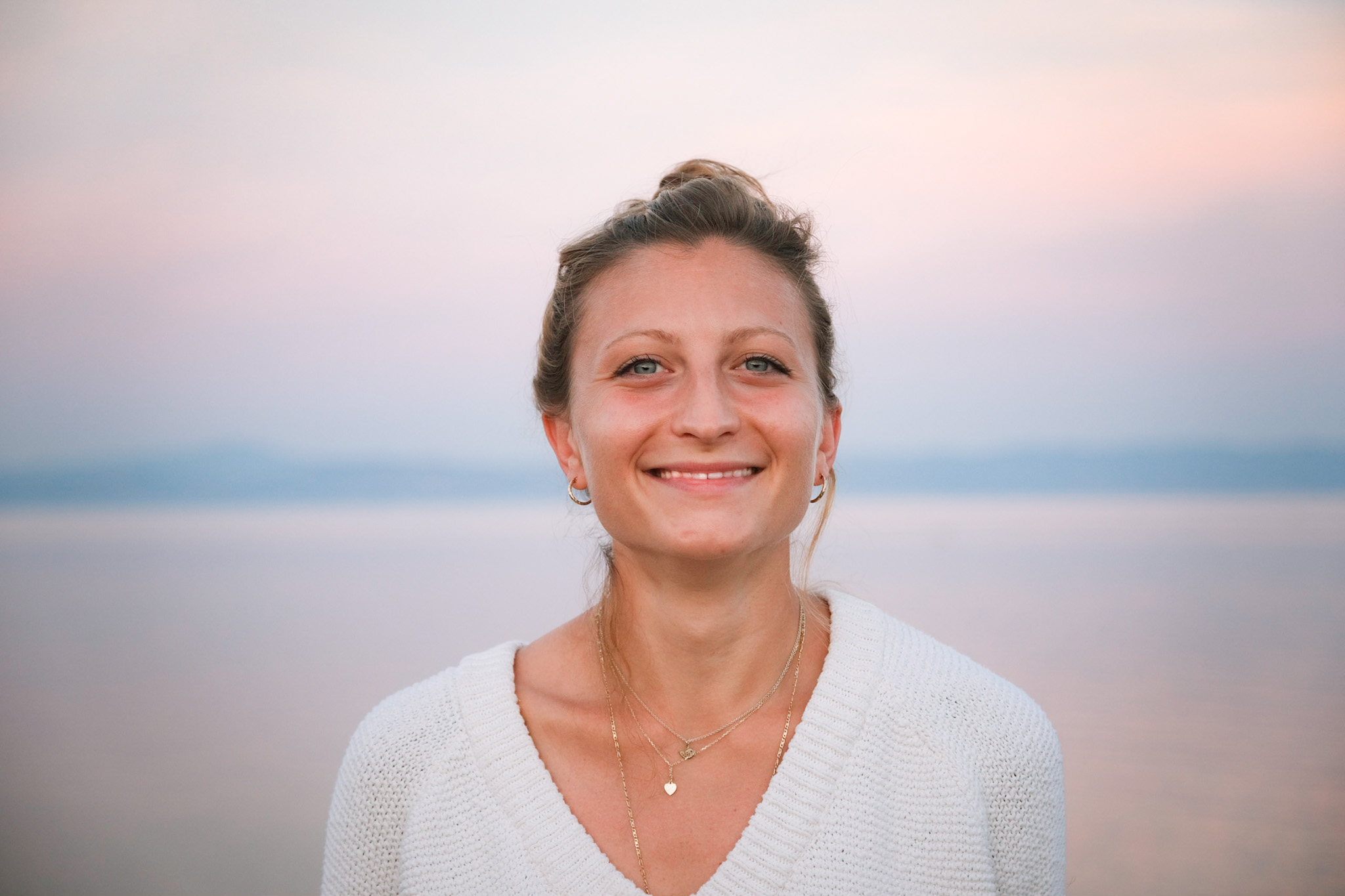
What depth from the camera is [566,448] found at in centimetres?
217

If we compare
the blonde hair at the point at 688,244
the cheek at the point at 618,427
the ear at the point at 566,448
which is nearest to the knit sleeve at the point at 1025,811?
the blonde hair at the point at 688,244

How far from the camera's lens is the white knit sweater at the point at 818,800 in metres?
1.74

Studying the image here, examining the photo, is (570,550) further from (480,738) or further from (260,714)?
(480,738)

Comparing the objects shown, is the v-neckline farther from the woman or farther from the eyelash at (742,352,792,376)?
the eyelash at (742,352,792,376)

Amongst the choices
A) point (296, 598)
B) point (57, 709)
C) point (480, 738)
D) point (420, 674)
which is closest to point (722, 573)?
point (480, 738)

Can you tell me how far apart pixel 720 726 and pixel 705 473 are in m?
0.58

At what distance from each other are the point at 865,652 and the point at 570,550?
748 centimetres

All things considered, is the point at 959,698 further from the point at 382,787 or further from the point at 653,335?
the point at 382,787

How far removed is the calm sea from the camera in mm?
4043

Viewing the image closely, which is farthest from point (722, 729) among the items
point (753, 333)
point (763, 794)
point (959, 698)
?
point (753, 333)

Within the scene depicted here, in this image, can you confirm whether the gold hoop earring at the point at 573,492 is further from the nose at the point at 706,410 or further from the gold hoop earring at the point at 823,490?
the gold hoop earring at the point at 823,490

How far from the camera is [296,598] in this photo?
7754 mm

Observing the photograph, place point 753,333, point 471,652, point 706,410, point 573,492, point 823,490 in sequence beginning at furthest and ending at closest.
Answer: point 471,652
point 823,490
point 573,492
point 753,333
point 706,410

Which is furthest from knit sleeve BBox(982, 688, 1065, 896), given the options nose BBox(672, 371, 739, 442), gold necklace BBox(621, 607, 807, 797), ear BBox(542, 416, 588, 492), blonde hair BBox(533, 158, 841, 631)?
ear BBox(542, 416, 588, 492)
